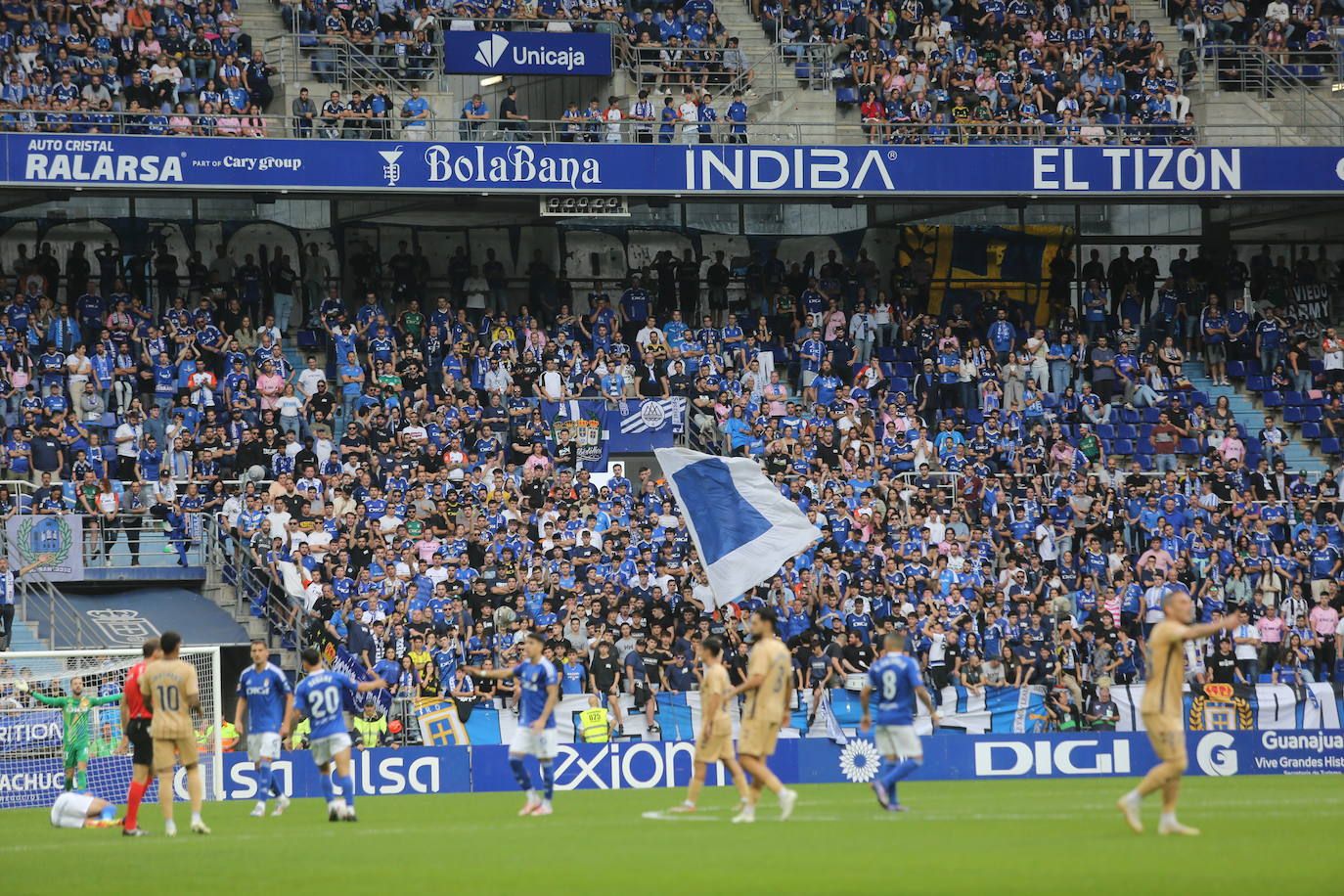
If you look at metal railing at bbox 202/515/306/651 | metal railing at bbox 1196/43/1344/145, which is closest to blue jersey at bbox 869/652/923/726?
metal railing at bbox 202/515/306/651

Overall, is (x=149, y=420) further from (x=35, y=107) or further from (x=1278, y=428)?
(x=1278, y=428)

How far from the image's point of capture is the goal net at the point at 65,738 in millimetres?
24922

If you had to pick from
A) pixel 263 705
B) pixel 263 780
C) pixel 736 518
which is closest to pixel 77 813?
pixel 263 780

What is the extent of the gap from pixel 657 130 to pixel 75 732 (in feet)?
56.1

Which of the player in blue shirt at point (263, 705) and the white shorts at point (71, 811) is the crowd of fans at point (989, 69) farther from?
the white shorts at point (71, 811)

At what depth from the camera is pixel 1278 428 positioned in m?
37.8

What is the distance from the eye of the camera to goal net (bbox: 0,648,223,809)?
24922 millimetres

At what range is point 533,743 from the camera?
64.6 feet

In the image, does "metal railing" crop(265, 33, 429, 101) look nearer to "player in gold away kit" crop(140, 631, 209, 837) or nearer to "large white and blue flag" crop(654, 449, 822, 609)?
"large white and blue flag" crop(654, 449, 822, 609)

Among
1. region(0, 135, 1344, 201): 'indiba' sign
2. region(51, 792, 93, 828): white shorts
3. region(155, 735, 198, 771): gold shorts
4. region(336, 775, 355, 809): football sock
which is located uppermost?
region(0, 135, 1344, 201): 'indiba' sign

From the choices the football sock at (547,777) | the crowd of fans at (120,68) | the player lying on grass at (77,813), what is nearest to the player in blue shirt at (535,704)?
the football sock at (547,777)

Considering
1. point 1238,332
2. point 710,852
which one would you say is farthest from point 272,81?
point 710,852

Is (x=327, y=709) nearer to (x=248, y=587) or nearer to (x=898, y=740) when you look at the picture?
(x=898, y=740)

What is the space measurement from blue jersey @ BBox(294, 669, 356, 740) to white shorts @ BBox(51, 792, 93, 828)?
2834mm
